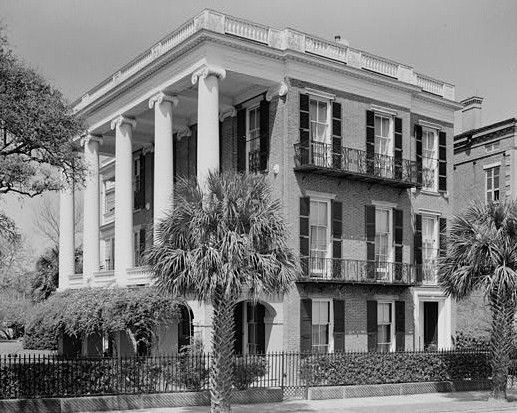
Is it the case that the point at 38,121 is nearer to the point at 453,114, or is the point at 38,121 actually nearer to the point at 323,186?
the point at 323,186

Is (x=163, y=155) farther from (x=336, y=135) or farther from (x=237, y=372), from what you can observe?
(x=237, y=372)

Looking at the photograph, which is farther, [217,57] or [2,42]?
[217,57]

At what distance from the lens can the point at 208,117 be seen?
27.4 metres

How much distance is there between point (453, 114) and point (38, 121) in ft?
74.6

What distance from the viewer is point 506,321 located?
24.0 m

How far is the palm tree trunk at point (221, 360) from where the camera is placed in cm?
1866

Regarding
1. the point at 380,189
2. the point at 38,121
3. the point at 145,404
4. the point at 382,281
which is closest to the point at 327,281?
the point at 382,281

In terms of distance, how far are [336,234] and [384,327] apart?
4.70 m

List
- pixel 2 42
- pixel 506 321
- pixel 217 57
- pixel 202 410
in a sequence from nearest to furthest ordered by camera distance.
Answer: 1. pixel 2 42
2. pixel 202 410
3. pixel 506 321
4. pixel 217 57

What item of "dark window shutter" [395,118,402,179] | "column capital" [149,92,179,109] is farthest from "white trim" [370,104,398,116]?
"column capital" [149,92,179,109]

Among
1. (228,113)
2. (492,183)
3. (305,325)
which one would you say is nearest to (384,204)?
(305,325)

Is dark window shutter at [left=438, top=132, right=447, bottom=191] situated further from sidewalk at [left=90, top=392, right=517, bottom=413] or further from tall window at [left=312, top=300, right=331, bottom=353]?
sidewalk at [left=90, top=392, right=517, bottom=413]

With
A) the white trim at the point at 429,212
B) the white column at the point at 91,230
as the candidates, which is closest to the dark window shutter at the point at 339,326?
the white trim at the point at 429,212

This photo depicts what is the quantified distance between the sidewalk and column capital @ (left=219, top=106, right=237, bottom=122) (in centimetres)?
1283
